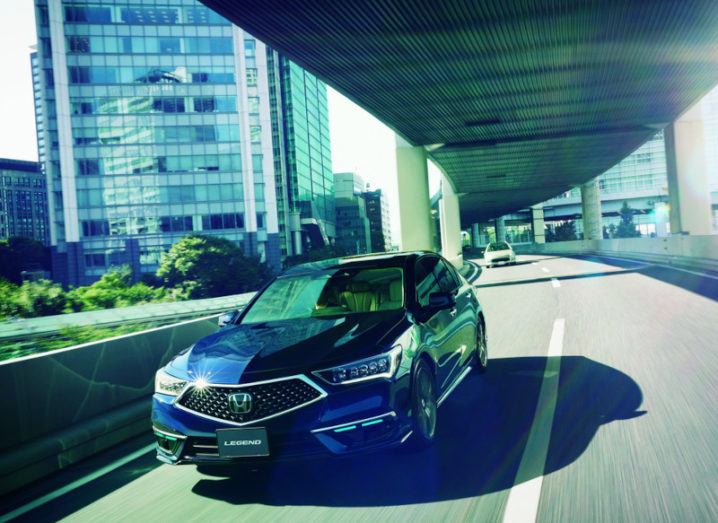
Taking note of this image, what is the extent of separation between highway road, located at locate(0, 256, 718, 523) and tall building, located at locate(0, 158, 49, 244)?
205m

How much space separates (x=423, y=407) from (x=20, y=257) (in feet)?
306

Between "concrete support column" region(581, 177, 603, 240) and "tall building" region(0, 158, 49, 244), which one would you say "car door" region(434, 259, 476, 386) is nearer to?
"concrete support column" region(581, 177, 603, 240)

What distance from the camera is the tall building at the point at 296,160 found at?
297 ft

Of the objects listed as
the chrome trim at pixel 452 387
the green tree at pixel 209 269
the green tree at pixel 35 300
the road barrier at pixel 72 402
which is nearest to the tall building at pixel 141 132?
the green tree at pixel 209 269

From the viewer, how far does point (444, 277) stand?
6.69 m

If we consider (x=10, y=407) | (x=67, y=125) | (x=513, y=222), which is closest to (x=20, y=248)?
(x=67, y=125)

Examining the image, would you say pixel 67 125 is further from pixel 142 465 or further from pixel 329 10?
pixel 142 465

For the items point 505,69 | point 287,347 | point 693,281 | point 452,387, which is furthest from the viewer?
point 505,69

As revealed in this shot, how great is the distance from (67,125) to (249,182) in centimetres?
1955

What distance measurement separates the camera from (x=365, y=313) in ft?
16.4

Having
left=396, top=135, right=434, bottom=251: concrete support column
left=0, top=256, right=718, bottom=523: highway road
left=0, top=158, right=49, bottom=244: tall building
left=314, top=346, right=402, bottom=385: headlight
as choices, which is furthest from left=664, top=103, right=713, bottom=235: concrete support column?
left=0, top=158, right=49, bottom=244: tall building

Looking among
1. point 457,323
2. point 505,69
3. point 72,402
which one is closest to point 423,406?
point 457,323

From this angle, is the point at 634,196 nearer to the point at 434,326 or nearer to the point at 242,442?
the point at 434,326

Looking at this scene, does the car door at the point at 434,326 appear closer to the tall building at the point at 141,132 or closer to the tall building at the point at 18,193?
the tall building at the point at 141,132
